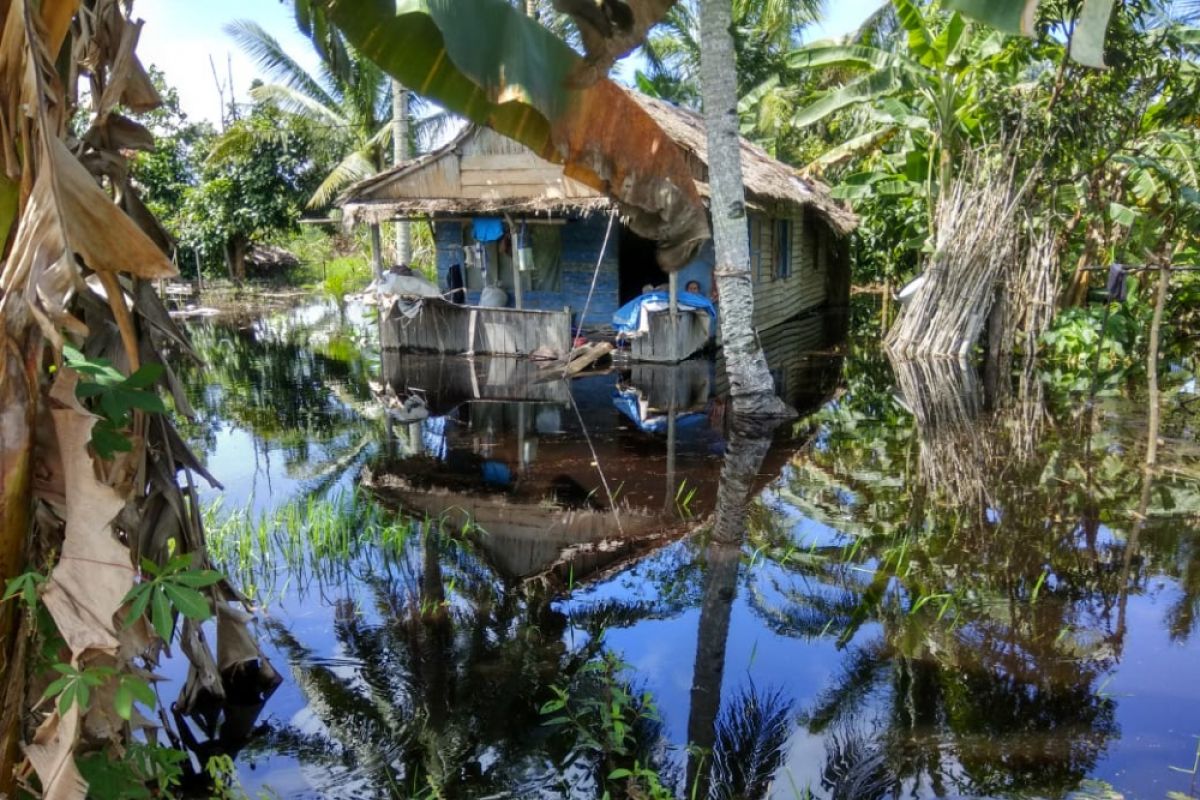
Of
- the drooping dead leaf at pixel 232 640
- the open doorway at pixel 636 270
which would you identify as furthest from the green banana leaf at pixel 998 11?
the open doorway at pixel 636 270

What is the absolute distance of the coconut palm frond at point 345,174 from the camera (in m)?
24.3

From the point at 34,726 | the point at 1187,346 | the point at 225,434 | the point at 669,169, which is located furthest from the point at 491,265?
the point at 34,726

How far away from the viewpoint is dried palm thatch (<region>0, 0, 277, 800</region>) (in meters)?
2.49

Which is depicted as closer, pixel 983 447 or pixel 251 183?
pixel 983 447

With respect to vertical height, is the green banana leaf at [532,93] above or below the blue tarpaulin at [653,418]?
above

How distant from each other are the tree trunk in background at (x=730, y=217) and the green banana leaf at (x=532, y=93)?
6115 millimetres

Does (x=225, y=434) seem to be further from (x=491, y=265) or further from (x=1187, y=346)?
(x=1187, y=346)

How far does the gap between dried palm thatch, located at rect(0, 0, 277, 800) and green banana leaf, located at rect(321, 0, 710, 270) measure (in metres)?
0.95

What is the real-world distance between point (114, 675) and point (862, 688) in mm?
3135

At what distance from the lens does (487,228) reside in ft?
51.6

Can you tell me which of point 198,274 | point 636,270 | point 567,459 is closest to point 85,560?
point 567,459

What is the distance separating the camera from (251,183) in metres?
25.4

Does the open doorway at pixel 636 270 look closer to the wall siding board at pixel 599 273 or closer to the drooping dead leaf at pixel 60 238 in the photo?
the wall siding board at pixel 599 273

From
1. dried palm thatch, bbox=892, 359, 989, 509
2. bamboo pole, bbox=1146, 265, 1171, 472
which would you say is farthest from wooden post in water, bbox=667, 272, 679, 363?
bamboo pole, bbox=1146, 265, 1171, 472
